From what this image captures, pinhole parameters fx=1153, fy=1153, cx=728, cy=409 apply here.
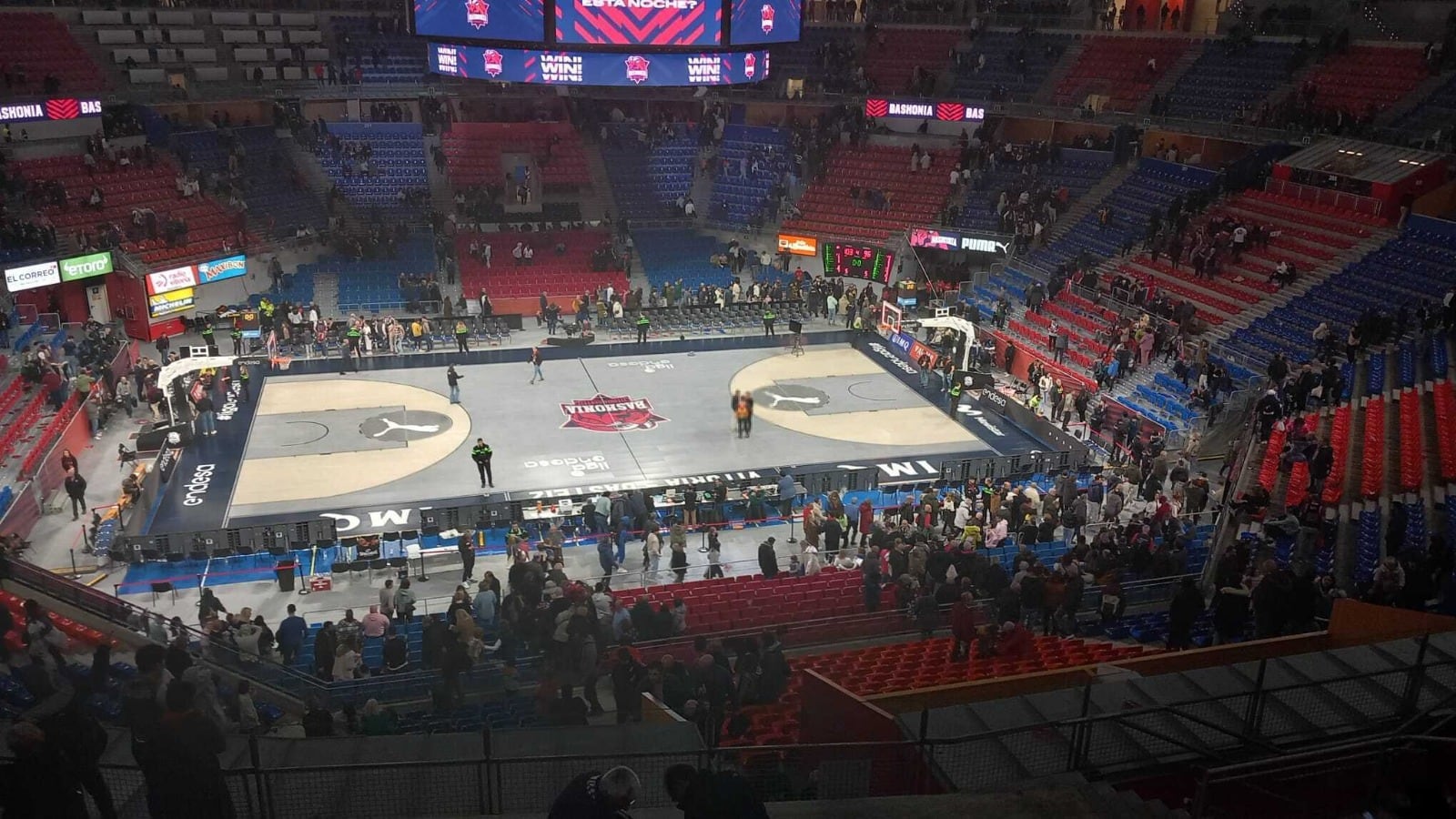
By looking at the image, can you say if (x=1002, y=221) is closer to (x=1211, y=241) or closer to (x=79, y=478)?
(x=1211, y=241)

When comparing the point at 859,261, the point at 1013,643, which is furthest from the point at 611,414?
the point at 1013,643

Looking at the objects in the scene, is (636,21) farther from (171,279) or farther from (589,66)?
(171,279)

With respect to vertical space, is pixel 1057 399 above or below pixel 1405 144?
below

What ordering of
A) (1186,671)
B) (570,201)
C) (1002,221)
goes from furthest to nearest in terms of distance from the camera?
(570,201) < (1002,221) < (1186,671)

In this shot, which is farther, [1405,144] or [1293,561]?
[1405,144]

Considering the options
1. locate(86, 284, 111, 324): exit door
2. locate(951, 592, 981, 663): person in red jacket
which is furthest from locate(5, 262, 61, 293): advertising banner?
locate(951, 592, 981, 663): person in red jacket

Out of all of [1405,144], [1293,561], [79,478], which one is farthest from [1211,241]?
[79,478]

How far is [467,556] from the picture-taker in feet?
68.4

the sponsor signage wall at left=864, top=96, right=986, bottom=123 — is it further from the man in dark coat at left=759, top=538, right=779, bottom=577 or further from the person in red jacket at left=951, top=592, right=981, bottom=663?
the person in red jacket at left=951, top=592, right=981, bottom=663

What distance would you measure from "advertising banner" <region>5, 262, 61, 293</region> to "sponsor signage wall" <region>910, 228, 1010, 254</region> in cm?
2799

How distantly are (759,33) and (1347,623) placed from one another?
2560 centimetres

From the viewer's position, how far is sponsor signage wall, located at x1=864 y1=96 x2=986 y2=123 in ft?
151

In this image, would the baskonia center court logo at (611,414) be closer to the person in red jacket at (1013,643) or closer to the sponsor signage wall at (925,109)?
the person in red jacket at (1013,643)

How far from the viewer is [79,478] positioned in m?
23.3
